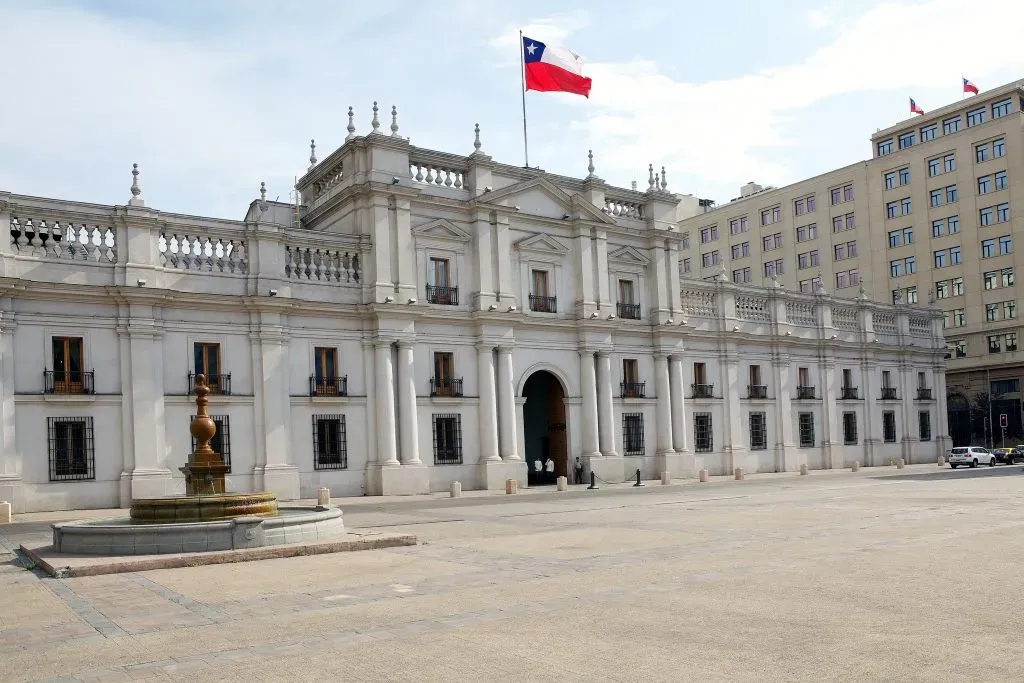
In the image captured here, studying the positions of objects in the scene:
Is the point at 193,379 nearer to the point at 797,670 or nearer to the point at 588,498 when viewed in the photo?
Answer: the point at 588,498

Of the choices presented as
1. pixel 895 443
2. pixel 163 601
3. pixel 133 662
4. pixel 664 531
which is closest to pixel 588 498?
pixel 664 531

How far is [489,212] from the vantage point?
1537 inches

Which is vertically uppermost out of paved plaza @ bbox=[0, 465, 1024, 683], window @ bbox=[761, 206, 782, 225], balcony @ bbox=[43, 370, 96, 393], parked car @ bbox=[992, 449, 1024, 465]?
window @ bbox=[761, 206, 782, 225]

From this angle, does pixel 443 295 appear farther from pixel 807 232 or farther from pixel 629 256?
pixel 807 232

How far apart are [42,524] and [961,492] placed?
27.1m

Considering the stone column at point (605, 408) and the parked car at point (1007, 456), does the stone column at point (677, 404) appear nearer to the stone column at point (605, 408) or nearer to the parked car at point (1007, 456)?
the stone column at point (605, 408)

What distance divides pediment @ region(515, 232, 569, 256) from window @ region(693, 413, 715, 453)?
11.9 m

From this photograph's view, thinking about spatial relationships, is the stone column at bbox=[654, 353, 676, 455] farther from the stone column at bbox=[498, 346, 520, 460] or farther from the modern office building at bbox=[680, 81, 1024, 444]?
the modern office building at bbox=[680, 81, 1024, 444]

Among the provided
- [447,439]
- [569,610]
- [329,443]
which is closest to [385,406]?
[329,443]

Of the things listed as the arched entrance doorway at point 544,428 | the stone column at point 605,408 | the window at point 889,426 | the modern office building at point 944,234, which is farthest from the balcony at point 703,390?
the modern office building at point 944,234

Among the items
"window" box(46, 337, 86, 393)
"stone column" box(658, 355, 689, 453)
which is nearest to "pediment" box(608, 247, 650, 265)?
"stone column" box(658, 355, 689, 453)

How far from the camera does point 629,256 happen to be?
4459cm

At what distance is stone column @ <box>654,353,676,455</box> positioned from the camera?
44.7 metres

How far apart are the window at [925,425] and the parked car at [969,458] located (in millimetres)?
6965
